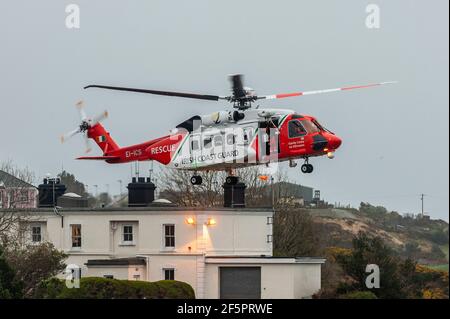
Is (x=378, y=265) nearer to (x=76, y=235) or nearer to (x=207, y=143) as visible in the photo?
(x=207, y=143)

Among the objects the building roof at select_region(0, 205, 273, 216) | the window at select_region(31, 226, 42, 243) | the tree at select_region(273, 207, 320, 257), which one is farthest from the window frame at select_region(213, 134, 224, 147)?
the tree at select_region(273, 207, 320, 257)

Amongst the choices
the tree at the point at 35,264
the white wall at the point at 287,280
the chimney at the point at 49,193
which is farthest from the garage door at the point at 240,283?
the chimney at the point at 49,193

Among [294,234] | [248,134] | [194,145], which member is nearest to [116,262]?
[194,145]

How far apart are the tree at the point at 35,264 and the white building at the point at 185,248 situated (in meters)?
1.97

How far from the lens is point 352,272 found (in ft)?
285

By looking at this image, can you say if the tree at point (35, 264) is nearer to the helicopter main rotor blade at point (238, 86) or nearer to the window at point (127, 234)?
the window at point (127, 234)

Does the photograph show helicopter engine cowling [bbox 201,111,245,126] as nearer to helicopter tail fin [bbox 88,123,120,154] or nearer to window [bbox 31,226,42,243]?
helicopter tail fin [bbox 88,123,120,154]

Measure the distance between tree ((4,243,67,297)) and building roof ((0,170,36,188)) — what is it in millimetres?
28311

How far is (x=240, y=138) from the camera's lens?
79062mm

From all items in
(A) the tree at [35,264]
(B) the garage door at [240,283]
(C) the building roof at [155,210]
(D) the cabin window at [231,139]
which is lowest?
(B) the garage door at [240,283]

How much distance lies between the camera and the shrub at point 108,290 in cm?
7744
